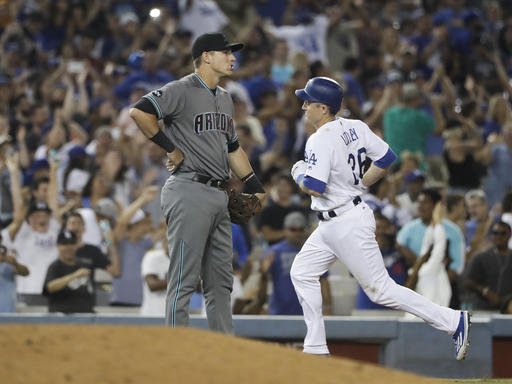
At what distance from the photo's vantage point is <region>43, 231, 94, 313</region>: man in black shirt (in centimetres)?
1183

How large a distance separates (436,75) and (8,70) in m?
5.97

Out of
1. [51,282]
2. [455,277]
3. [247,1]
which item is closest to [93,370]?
[51,282]

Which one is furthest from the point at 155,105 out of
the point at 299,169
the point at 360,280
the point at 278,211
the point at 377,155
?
the point at 278,211

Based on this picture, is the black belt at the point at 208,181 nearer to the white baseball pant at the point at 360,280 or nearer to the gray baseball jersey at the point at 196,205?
the gray baseball jersey at the point at 196,205

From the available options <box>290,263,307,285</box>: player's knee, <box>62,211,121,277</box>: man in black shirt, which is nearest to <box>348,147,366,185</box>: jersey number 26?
<box>290,263,307,285</box>: player's knee

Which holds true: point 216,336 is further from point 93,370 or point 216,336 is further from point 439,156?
point 439,156

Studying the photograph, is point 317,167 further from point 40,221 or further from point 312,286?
point 40,221

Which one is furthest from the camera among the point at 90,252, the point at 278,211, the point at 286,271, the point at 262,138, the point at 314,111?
the point at 262,138

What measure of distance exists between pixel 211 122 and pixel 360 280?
1.45 m

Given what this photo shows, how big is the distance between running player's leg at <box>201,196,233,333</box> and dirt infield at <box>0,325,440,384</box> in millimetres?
1294

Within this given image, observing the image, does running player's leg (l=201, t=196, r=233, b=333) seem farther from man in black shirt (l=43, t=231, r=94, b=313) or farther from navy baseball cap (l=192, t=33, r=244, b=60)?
man in black shirt (l=43, t=231, r=94, b=313)

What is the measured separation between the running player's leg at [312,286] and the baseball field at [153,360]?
1.53 m

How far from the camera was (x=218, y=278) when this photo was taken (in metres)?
8.38

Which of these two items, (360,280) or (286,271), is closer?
(360,280)
